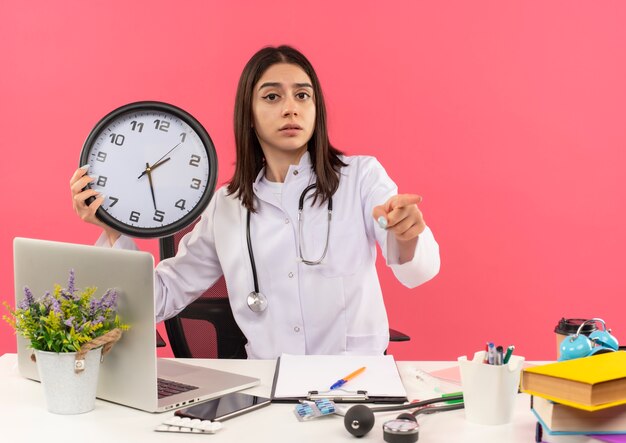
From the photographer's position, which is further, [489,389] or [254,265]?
[254,265]

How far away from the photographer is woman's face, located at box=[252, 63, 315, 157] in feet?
7.25

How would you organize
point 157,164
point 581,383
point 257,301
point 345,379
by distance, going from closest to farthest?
point 581,383
point 345,379
point 157,164
point 257,301

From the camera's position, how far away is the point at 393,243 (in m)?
1.90

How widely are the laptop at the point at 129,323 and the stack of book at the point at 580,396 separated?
0.61 m

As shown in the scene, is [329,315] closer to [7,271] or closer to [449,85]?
[449,85]

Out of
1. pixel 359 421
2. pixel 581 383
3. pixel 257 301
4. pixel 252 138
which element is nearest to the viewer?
pixel 581 383

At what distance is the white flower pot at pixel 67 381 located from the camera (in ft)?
4.63

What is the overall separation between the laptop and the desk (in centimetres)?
4

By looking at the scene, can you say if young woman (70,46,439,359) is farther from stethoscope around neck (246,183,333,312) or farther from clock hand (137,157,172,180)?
clock hand (137,157,172,180)

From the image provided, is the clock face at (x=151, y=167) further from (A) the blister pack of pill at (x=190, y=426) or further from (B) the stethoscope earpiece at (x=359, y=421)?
(B) the stethoscope earpiece at (x=359, y=421)

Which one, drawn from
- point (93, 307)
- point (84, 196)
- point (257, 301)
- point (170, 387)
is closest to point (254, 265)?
point (257, 301)

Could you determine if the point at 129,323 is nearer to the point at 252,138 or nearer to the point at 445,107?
the point at 252,138

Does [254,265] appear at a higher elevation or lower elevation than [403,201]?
lower

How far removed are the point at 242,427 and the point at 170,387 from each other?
0.27 meters
